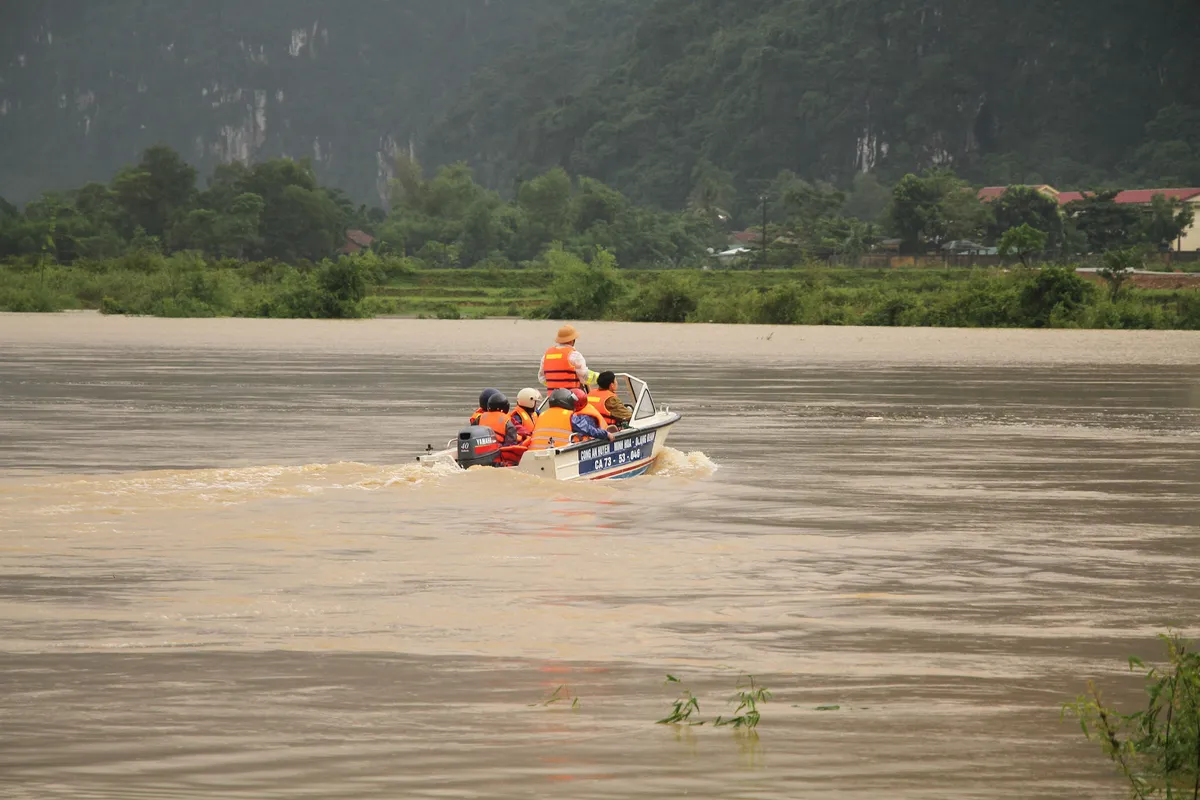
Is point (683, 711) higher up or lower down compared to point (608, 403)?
lower down

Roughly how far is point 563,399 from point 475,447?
1.04m

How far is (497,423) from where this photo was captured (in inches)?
725

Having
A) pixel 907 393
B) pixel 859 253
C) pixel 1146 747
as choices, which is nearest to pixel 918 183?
pixel 859 253

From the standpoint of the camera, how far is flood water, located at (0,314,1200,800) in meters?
7.89

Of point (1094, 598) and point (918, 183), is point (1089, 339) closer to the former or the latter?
point (1094, 598)

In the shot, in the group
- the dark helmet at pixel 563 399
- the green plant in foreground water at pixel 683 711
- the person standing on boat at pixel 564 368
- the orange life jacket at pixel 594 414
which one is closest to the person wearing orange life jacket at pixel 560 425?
the dark helmet at pixel 563 399

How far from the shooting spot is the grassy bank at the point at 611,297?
68.8 metres

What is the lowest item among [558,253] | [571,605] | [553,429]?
[571,605]

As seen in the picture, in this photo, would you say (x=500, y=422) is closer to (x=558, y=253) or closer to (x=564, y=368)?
(x=564, y=368)

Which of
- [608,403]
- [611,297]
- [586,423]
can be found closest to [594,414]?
[586,423]

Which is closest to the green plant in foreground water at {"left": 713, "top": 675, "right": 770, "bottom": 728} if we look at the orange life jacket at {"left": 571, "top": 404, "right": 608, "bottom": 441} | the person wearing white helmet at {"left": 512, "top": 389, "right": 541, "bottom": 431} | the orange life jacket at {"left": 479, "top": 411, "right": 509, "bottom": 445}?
the orange life jacket at {"left": 479, "top": 411, "right": 509, "bottom": 445}

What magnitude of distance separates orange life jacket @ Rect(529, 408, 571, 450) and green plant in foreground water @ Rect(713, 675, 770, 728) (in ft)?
29.6

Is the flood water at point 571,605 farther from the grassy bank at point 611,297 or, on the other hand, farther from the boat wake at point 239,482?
the grassy bank at point 611,297

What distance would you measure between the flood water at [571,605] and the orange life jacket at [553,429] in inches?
25.8
